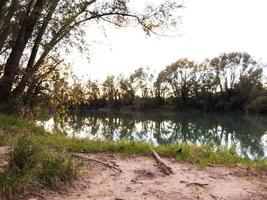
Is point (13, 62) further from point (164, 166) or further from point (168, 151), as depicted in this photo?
point (164, 166)

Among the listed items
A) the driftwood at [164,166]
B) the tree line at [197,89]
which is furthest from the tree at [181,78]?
the driftwood at [164,166]

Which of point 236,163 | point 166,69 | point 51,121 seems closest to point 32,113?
point 51,121

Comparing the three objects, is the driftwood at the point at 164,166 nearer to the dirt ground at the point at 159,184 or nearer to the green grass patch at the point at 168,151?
the dirt ground at the point at 159,184

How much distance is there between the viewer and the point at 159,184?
6.08m

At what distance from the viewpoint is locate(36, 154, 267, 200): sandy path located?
5554 mm

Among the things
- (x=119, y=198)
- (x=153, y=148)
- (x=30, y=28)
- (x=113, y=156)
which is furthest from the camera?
(x=30, y=28)

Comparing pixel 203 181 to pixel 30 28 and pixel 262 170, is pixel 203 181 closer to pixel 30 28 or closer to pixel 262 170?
pixel 262 170

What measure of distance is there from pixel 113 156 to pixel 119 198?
9.48 feet

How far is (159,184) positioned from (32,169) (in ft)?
6.24

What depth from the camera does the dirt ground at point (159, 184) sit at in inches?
218

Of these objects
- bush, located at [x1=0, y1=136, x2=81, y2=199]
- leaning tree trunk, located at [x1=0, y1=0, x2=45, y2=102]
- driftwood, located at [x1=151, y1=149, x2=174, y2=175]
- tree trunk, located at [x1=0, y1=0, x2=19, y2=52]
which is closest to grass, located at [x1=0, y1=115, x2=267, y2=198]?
bush, located at [x1=0, y1=136, x2=81, y2=199]

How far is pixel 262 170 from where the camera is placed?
7633 millimetres

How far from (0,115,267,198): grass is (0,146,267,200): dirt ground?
0.69 feet

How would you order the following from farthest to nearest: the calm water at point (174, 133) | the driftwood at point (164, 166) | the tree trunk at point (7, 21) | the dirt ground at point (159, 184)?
1. the calm water at point (174, 133)
2. the tree trunk at point (7, 21)
3. the driftwood at point (164, 166)
4. the dirt ground at point (159, 184)
